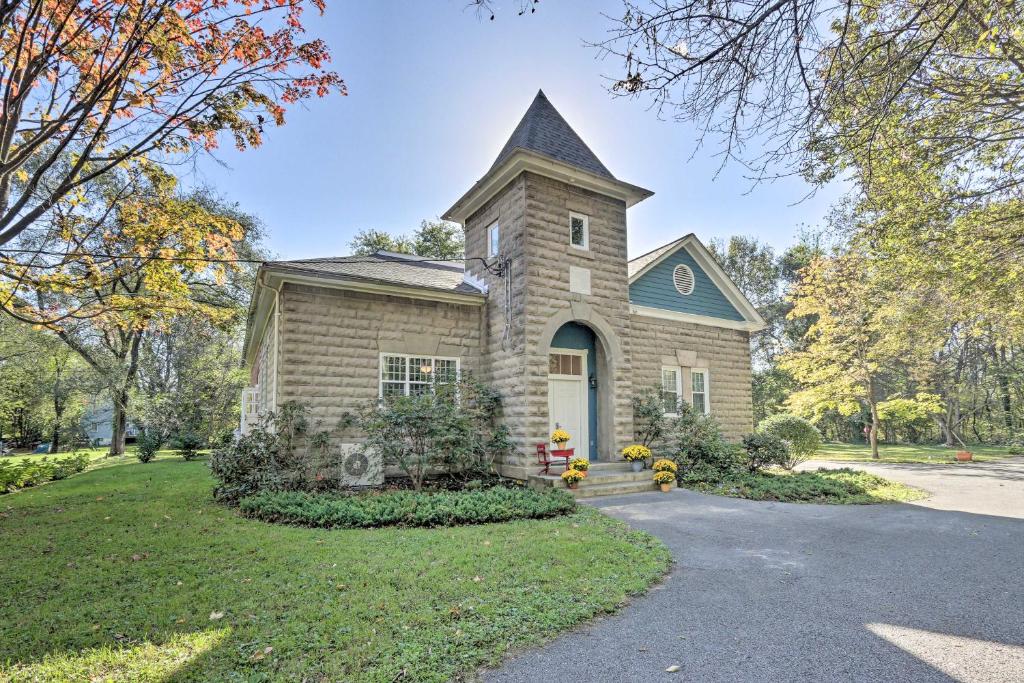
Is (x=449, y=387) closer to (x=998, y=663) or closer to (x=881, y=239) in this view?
(x=998, y=663)

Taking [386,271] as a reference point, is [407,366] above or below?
below

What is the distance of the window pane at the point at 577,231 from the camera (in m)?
11.5

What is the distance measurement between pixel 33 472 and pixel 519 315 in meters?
13.1

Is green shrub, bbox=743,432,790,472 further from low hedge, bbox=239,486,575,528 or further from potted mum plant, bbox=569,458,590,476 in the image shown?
low hedge, bbox=239,486,575,528

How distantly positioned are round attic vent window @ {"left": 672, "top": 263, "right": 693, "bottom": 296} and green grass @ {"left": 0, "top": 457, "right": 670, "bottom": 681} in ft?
28.3

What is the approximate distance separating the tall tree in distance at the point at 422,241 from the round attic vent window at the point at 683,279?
17275mm

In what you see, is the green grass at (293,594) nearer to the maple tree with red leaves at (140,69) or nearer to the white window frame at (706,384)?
the maple tree with red leaves at (140,69)

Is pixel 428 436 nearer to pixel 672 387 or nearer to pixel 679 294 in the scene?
pixel 672 387

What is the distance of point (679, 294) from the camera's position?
14.2 meters

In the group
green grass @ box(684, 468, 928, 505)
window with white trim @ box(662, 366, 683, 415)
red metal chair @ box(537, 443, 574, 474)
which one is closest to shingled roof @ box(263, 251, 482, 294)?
red metal chair @ box(537, 443, 574, 474)

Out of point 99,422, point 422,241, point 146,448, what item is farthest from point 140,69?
point 99,422

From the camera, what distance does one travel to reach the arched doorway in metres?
11.6

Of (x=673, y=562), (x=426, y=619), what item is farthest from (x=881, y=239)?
(x=426, y=619)

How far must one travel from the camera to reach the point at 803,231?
3278cm
